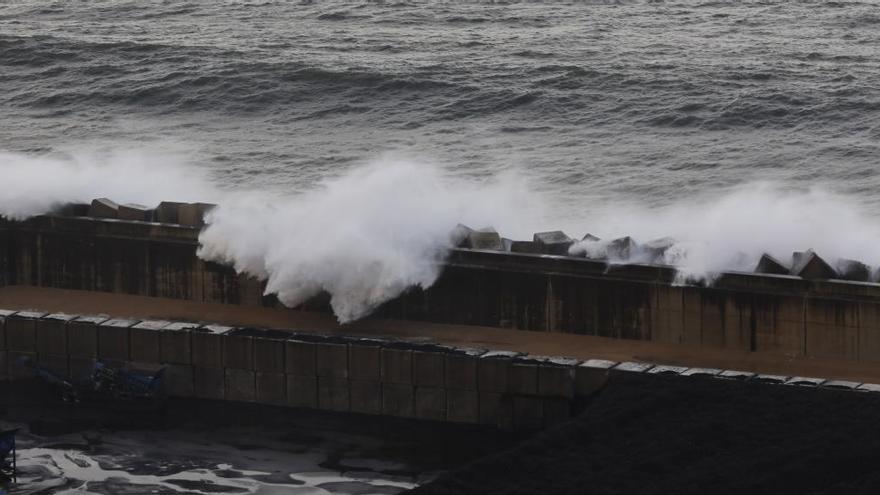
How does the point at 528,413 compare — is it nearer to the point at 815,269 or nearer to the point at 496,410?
the point at 496,410

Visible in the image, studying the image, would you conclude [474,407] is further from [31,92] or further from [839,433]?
[31,92]

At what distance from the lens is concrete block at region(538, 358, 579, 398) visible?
33688mm

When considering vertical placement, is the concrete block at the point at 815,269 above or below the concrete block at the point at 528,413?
above

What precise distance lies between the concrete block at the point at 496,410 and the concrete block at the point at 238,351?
4.51 meters

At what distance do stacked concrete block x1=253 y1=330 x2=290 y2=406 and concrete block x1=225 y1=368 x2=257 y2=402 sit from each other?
0.10 m

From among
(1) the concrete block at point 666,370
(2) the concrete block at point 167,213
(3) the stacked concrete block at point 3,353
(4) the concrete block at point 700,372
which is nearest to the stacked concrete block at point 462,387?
(1) the concrete block at point 666,370

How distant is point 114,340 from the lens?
121 feet

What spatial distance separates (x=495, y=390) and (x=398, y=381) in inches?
72.5

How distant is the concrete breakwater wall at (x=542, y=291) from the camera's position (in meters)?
34.9

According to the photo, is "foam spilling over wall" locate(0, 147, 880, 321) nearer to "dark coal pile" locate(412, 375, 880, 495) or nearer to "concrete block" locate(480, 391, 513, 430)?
"concrete block" locate(480, 391, 513, 430)

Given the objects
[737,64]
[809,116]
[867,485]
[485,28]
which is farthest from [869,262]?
[485,28]

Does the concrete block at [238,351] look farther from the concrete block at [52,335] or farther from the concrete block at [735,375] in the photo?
the concrete block at [735,375]

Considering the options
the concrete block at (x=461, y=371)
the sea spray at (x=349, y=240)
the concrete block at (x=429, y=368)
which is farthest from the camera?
the sea spray at (x=349, y=240)

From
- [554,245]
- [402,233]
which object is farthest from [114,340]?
[554,245]
